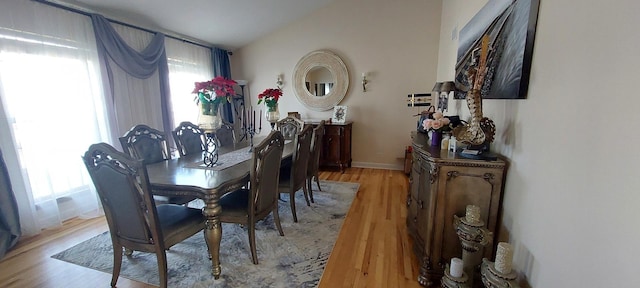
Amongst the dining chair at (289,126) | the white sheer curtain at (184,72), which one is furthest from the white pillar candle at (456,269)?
the white sheer curtain at (184,72)

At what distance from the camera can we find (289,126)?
11.6 feet

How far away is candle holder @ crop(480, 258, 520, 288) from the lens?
4.05ft

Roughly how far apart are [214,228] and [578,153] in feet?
6.36

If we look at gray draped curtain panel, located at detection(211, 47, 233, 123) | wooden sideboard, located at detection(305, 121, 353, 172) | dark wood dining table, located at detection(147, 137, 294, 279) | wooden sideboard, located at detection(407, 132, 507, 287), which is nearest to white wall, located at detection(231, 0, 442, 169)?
wooden sideboard, located at detection(305, 121, 353, 172)

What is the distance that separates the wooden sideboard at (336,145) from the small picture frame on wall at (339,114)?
0.12 meters

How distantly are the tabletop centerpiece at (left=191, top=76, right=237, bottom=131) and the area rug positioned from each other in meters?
1.05

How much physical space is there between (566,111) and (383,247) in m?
1.57

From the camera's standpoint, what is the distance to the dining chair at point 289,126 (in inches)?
137

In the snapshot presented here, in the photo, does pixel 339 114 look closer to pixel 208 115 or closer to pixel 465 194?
pixel 208 115

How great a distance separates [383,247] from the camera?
2.16 meters

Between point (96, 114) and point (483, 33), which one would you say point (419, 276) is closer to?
point (483, 33)

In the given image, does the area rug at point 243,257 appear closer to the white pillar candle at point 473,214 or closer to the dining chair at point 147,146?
the dining chair at point 147,146

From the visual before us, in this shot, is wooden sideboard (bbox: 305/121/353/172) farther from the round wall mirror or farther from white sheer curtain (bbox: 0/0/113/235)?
white sheer curtain (bbox: 0/0/113/235)

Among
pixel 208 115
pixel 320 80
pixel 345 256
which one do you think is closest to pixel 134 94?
pixel 208 115
